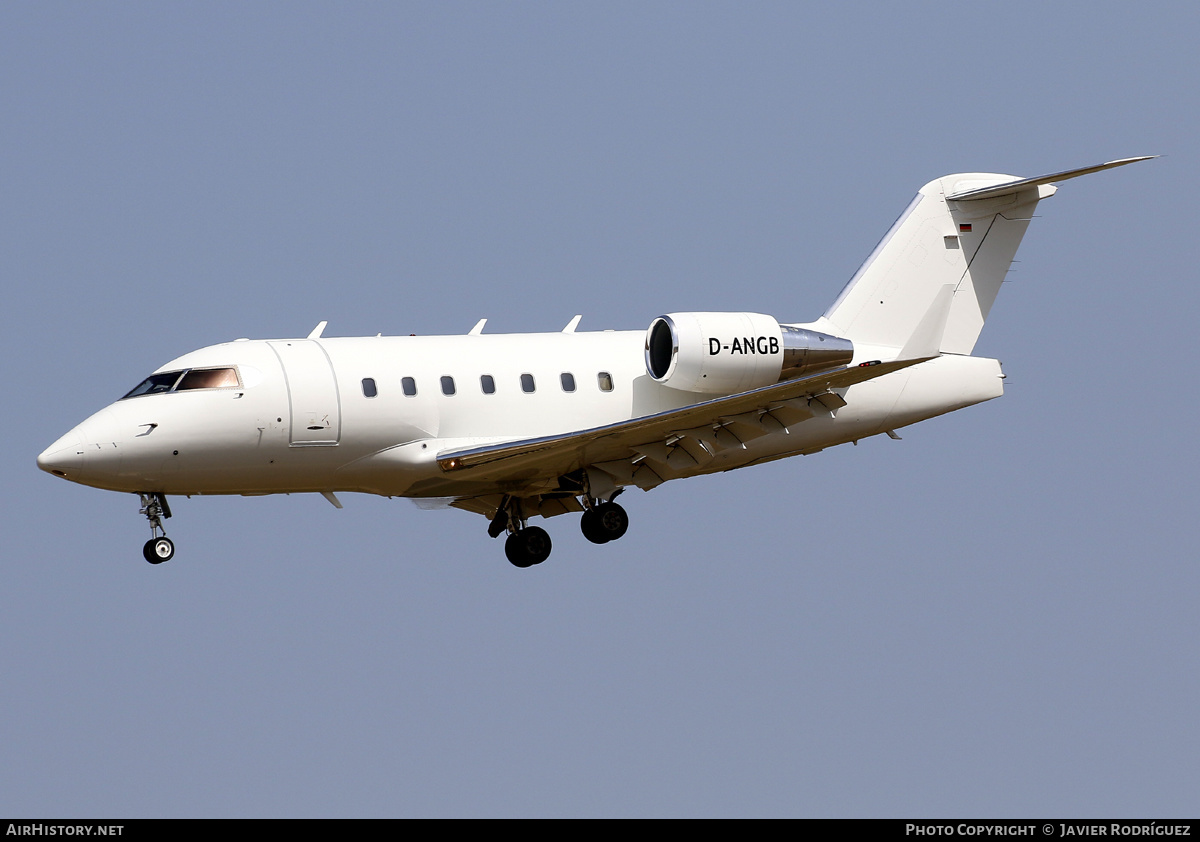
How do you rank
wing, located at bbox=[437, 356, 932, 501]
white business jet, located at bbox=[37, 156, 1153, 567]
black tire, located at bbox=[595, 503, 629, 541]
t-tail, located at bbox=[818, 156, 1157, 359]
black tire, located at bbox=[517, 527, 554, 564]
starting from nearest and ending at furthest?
white business jet, located at bbox=[37, 156, 1153, 567]
wing, located at bbox=[437, 356, 932, 501]
black tire, located at bbox=[595, 503, 629, 541]
black tire, located at bbox=[517, 527, 554, 564]
t-tail, located at bbox=[818, 156, 1157, 359]

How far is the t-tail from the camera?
1217 inches

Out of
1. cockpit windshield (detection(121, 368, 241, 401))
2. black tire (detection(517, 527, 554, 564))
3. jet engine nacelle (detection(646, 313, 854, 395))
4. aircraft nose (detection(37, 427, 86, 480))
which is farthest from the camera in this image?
black tire (detection(517, 527, 554, 564))

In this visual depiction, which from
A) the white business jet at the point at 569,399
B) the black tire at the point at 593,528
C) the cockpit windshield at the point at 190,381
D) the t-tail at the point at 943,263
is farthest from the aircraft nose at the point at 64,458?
the t-tail at the point at 943,263

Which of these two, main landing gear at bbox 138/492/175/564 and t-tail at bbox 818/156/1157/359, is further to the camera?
t-tail at bbox 818/156/1157/359

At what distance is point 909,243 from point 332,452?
10.4 meters

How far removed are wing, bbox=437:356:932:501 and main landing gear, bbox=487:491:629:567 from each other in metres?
0.48

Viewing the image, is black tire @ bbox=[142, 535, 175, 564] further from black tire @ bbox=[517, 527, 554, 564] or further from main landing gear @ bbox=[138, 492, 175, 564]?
black tire @ bbox=[517, 527, 554, 564]

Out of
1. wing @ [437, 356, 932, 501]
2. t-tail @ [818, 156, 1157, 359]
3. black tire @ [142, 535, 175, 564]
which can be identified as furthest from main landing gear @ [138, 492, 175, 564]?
t-tail @ [818, 156, 1157, 359]

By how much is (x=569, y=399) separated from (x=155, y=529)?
640 centimetres

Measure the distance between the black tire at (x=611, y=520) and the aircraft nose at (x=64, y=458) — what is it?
7756 millimetres

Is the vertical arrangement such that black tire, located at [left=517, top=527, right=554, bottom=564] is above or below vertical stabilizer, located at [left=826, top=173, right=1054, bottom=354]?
below

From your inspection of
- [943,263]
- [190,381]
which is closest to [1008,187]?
[943,263]

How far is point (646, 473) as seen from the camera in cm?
2927
